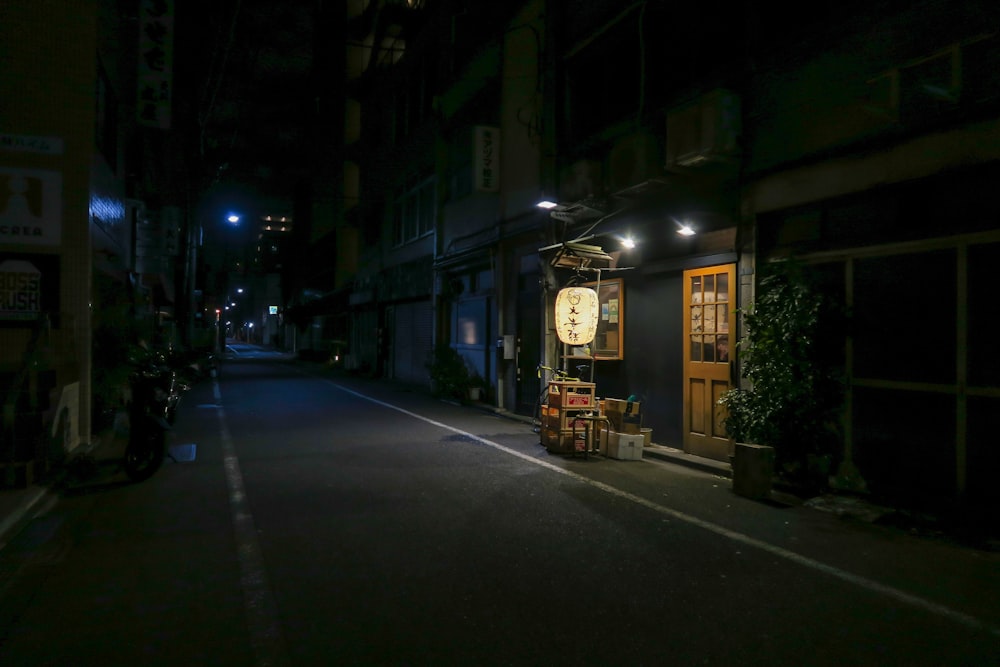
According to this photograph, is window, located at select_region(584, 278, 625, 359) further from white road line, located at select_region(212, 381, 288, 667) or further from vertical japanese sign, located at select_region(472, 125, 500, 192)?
white road line, located at select_region(212, 381, 288, 667)

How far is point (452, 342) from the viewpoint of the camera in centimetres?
2098

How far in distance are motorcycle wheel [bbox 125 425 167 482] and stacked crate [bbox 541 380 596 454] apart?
18.9 feet

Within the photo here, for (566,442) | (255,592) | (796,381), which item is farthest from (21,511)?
(796,381)

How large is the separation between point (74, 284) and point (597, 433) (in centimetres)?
860

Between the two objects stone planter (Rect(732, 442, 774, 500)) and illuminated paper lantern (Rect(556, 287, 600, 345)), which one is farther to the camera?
illuminated paper lantern (Rect(556, 287, 600, 345))

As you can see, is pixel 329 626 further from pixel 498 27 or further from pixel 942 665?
pixel 498 27

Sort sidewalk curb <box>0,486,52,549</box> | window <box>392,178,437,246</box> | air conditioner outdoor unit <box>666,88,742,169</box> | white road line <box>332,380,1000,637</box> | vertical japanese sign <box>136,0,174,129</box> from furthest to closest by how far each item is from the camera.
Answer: window <box>392,178,437,246</box>
vertical japanese sign <box>136,0,174,129</box>
air conditioner outdoor unit <box>666,88,742,169</box>
sidewalk curb <box>0,486,52,549</box>
white road line <box>332,380,1000,637</box>

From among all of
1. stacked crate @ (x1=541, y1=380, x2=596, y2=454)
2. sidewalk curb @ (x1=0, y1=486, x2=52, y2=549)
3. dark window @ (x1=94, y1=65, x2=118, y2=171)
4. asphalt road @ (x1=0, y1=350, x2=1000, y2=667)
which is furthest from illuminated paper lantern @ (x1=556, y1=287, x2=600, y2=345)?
dark window @ (x1=94, y1=65, x2=118, y2=171)

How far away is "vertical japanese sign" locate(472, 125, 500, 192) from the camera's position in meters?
16.8

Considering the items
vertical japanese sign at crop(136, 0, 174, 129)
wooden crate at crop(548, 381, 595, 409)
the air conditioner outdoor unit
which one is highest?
vertical japanese sign at crop(136, 0, 174, 129)

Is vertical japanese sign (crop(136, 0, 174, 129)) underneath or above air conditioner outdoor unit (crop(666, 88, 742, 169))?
above

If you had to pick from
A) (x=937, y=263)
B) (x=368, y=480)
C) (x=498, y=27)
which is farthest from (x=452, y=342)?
(x=937, y=263)

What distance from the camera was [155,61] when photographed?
1387 centimetres

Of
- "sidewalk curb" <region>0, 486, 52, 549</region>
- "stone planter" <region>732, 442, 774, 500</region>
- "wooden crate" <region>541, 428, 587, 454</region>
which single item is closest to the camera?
"sidewalk curb" <region>0, 486, 52, 549</region>
